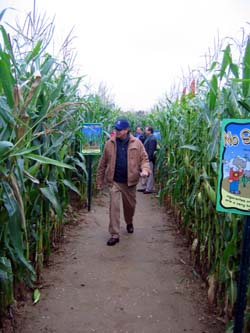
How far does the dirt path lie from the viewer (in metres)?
2.60

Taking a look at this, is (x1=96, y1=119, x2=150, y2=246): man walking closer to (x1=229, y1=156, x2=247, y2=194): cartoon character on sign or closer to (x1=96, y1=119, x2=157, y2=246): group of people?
(x1=96, y1=119, x2=157, y2=246): group of people

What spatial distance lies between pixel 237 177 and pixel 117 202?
255 cm

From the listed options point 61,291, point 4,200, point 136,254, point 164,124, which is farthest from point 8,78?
point 164,124

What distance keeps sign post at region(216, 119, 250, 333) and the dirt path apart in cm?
81

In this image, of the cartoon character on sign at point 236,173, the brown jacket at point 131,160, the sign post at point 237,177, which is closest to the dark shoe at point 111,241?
the brown jacket at point 131,160

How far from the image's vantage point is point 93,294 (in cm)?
306

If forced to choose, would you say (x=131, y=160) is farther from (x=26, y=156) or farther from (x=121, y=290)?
(x=26, y=156)

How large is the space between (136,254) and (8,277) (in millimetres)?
2071

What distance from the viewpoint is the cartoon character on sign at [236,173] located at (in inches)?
76.5

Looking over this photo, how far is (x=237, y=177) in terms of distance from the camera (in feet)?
6.44

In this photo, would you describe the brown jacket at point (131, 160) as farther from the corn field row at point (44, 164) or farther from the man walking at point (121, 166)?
the corn field row at point (44, 164)

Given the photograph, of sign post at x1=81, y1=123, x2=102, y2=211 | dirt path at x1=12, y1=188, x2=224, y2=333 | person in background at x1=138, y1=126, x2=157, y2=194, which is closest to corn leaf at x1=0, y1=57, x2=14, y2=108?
dirt path at x1=12, y1=188, x2=224, y2=333

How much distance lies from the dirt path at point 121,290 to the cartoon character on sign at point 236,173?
48.6 inches

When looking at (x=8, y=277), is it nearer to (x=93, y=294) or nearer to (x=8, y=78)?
(x=93, y=294)
